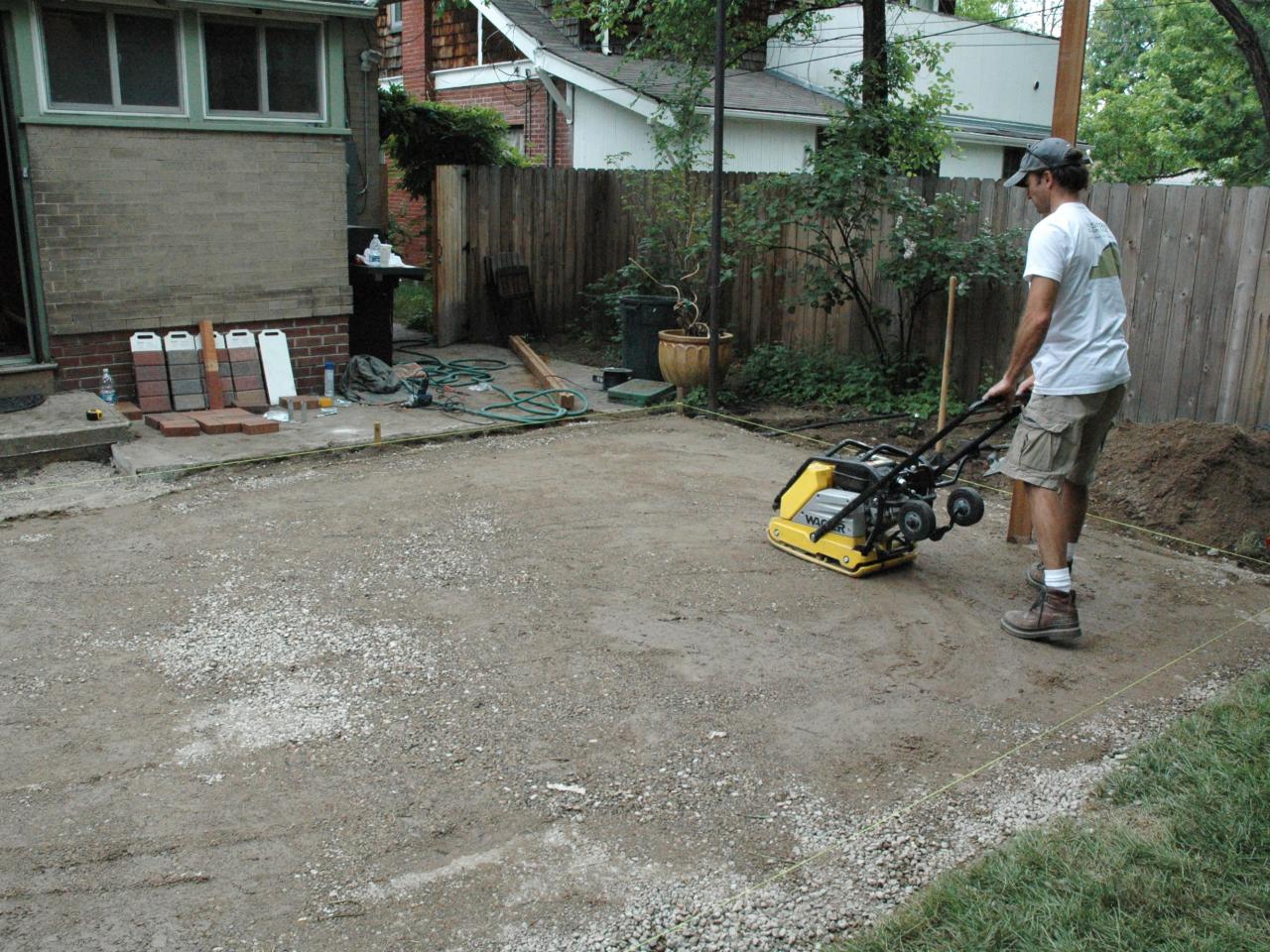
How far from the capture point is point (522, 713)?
4.11 m

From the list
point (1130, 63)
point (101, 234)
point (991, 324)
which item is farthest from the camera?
point (1130, 63)

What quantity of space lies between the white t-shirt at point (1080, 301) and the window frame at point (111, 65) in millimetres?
6567

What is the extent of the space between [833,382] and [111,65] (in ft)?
19.7

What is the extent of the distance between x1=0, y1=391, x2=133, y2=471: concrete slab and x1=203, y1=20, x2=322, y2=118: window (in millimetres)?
2579

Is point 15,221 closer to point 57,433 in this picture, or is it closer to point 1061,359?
point 57,433

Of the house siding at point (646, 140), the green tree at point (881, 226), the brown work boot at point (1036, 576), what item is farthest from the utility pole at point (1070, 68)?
the house siding at point (646, 140)

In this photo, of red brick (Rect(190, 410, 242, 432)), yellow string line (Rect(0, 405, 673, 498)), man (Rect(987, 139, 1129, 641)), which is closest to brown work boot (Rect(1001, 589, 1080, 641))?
man (Rect(987, 139, 1129, 641))

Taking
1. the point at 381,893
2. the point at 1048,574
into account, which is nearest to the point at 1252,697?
the point at 1048,574

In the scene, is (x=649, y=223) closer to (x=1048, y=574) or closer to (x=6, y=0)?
(x=6, y=0)

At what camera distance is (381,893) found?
3.08 m

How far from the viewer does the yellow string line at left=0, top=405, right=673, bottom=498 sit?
269 inches

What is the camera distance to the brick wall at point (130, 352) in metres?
8.34

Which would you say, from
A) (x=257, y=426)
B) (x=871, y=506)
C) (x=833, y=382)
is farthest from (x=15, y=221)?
(x=871, y=506)

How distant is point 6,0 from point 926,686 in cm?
740
